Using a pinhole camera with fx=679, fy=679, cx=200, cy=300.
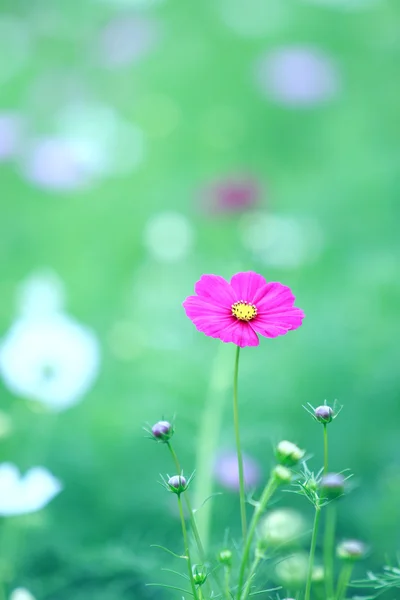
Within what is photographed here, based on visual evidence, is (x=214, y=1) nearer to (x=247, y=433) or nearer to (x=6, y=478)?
(x=247, y=433)

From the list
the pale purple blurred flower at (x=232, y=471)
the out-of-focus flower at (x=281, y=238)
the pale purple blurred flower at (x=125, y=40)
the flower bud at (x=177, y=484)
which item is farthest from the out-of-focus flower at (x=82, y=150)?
the flower bud at (x=177, y=484)

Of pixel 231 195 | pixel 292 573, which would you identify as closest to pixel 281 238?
pixel 231 195

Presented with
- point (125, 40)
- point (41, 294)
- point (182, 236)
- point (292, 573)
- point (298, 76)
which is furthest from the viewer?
point (125, 40)

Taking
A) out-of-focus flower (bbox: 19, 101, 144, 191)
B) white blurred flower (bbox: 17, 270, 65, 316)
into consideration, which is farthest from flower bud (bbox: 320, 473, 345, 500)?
out-of-focus flower (bbox: 19, 101, 144, 191)

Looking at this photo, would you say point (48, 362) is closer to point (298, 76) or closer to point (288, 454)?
point (288, 454)

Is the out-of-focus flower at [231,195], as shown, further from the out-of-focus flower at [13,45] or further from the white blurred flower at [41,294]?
the out-of-focus flower at [13,45]
